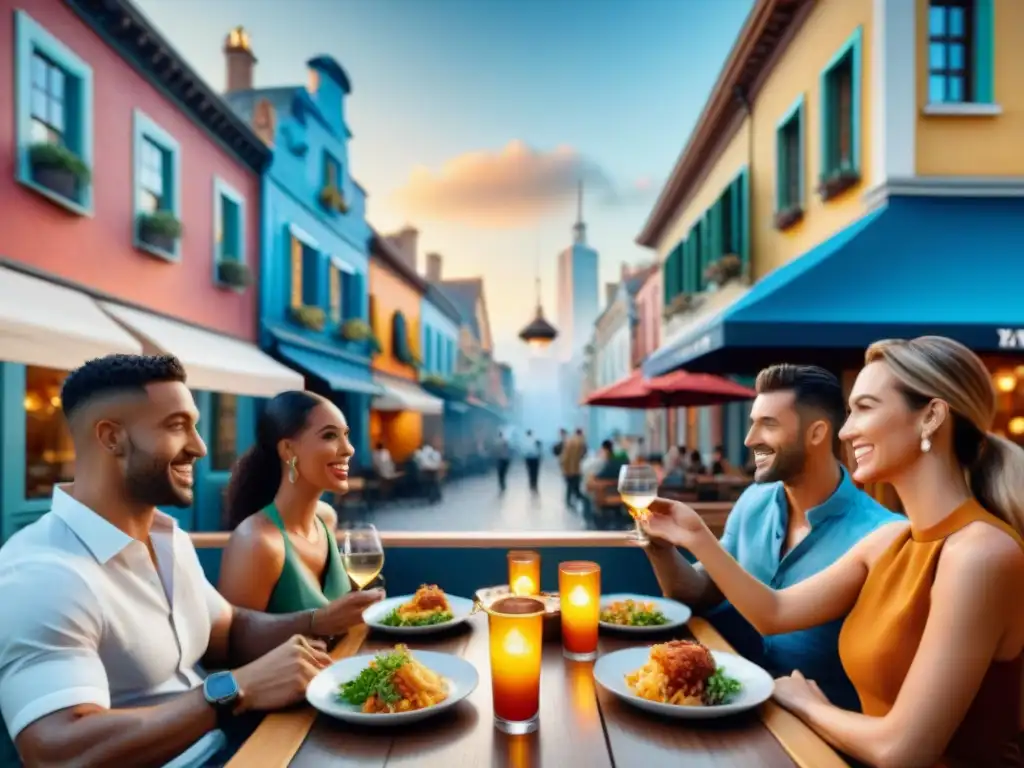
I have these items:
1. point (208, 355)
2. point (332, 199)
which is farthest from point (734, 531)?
point (332, 199)

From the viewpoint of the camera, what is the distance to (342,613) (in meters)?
1.92

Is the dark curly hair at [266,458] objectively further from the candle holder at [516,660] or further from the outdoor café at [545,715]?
the candle holder at [516,660]

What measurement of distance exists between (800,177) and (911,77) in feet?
6.82

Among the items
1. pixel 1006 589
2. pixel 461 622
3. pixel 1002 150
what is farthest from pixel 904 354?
pixel 1002 150

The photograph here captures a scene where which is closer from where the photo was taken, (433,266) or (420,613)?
(420,613)

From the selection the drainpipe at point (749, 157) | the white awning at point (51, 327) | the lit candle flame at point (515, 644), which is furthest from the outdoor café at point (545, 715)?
the drainpipe at point (749, 157)

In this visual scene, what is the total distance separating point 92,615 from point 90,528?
0.19m

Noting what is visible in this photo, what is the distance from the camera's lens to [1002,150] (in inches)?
225

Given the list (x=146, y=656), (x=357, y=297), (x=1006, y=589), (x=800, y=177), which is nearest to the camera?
(x=1006, y=589)

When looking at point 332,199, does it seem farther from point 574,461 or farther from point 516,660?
point 516,660

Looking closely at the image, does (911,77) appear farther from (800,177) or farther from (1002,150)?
(800,177)

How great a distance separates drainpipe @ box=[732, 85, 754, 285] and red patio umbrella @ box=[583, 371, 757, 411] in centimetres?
190

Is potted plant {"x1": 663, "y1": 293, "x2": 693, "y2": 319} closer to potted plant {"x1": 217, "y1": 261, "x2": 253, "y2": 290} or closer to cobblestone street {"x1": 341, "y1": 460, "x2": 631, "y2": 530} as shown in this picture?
cobblestone street {"x1": 341, "y1": 460, "x2": 631, "y2": 530}

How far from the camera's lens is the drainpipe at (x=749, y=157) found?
30.2 feet
